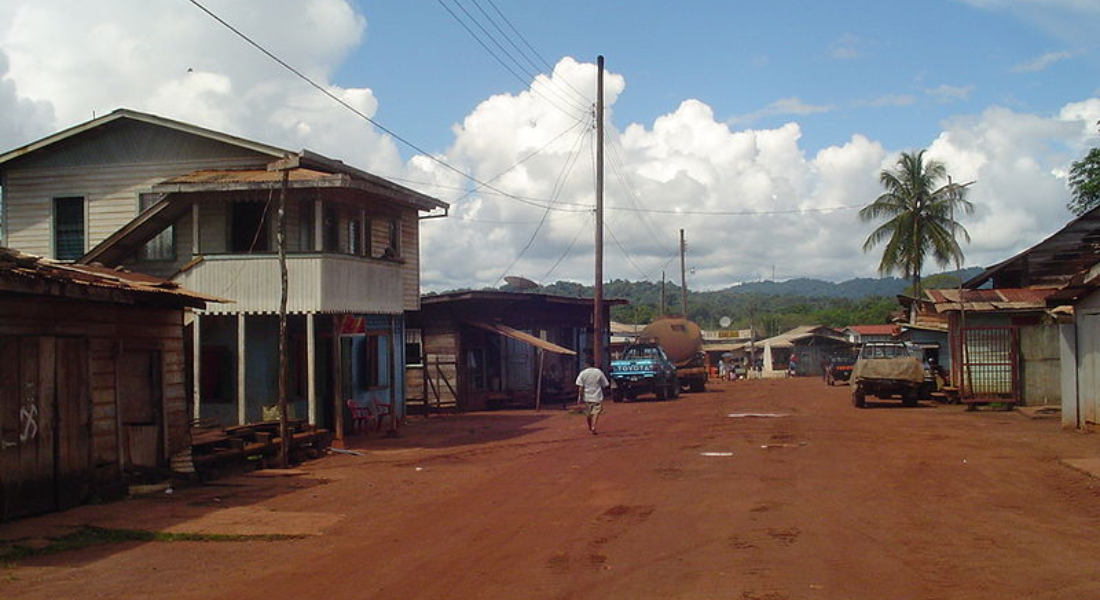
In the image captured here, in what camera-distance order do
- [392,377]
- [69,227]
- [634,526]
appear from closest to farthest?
[634,526], [69,227], [392,377]

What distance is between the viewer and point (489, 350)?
3412 centimetres

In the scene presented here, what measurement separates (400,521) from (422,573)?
9.51 feet

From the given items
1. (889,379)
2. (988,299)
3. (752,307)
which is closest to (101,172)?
(889,379)

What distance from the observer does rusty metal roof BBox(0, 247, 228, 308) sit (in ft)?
→ 36.9

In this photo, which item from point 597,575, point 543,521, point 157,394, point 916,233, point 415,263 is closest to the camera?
point 597,575

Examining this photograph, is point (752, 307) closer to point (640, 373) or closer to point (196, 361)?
point (640, 373)

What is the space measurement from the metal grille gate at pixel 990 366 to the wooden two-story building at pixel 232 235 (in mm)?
16309

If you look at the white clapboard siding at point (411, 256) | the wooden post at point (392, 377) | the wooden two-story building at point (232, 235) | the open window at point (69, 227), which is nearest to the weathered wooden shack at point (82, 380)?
the wooden two-story building at point (232, 235)

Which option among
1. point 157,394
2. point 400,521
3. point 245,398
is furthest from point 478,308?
point 400,521

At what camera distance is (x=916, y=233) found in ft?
155

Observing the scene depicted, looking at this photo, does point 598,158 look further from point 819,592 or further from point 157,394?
point 819,592

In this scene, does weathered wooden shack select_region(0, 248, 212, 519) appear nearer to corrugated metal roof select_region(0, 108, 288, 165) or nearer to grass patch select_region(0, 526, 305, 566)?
grass patch select_region(0, 526, 305, 566)

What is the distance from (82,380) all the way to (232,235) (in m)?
9.31

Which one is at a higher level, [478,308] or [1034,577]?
[478,308]
